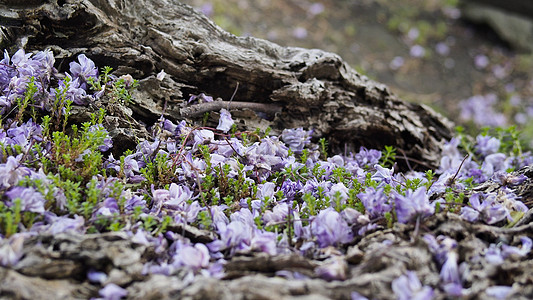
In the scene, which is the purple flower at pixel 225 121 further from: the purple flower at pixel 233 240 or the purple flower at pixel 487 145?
the purple flower at pixel 487 145

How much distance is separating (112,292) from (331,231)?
2.87 feet

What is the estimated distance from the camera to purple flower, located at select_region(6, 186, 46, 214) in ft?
5.41

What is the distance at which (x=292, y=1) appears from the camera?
30.5 ft

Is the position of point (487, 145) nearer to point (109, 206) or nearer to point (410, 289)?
point (410, 289)

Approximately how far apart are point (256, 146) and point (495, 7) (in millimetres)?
8994

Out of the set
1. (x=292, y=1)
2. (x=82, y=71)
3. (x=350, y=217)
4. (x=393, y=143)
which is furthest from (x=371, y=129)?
(x=292, y=1)

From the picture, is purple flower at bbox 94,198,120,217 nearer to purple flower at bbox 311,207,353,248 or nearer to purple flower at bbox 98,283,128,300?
purple flower at bbox 98,283,128,300

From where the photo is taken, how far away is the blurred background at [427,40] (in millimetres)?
7750

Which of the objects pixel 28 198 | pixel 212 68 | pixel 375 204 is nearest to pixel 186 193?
pixel 28 198

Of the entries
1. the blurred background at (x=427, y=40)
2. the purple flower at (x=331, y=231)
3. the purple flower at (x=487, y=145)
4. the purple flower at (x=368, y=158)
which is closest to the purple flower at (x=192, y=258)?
the purple flower at (x=331, y=231)

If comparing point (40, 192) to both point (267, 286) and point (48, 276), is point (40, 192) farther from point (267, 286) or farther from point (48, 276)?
point (267, 286)

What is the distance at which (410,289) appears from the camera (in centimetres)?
141

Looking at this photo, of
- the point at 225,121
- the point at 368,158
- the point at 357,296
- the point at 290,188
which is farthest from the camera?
the point at 368,158

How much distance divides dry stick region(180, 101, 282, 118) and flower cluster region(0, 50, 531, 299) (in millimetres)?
93
